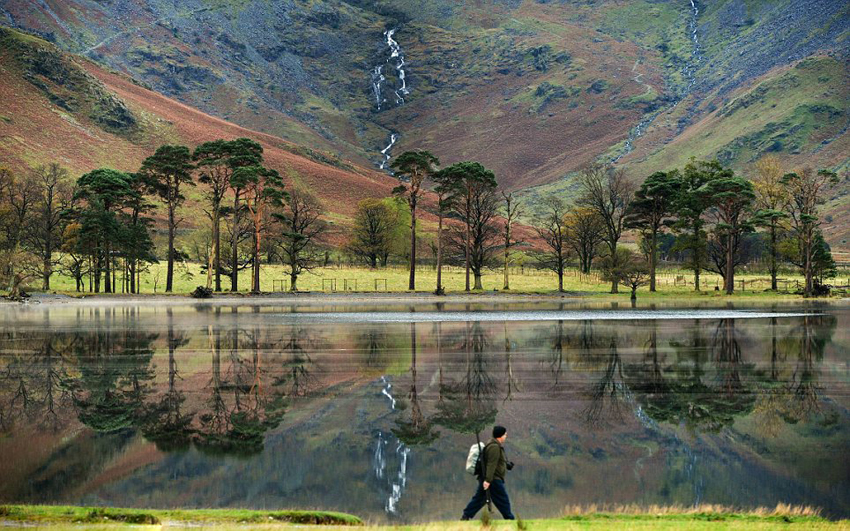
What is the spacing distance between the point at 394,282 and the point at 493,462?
272 feet

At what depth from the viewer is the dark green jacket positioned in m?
12.1

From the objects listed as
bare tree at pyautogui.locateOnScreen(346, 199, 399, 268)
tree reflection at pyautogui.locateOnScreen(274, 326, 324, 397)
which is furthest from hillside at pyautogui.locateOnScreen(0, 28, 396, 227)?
tree reflection at pyautogui.locateOnScreen(274, 326, 324, 397)

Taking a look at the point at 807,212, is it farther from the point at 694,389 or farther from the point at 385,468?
the point at 385,468

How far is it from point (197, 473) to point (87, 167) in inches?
5142

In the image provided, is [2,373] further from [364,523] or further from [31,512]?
[364,523]

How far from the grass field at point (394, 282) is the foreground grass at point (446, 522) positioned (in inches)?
2795

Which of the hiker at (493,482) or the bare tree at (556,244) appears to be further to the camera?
the bare tree at (556,244)

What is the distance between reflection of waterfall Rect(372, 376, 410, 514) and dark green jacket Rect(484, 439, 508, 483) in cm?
238

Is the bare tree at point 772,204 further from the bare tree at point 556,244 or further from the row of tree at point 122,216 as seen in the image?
the row of tree at point 122,216

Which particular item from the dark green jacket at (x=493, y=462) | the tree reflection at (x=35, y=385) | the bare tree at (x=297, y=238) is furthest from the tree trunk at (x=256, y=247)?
the dark green jacket at (x=493, y=462)

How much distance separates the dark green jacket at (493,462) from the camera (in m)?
12.1

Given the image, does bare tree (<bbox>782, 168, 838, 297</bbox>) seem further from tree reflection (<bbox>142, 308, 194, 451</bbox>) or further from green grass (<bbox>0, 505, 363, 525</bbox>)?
green grass (<bbox>0, 505, 363, 525</bbox>)

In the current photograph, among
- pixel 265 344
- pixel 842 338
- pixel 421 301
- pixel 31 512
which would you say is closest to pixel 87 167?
pixel 421 301

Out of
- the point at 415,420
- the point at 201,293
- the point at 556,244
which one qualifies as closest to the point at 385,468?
the point at 415,420
